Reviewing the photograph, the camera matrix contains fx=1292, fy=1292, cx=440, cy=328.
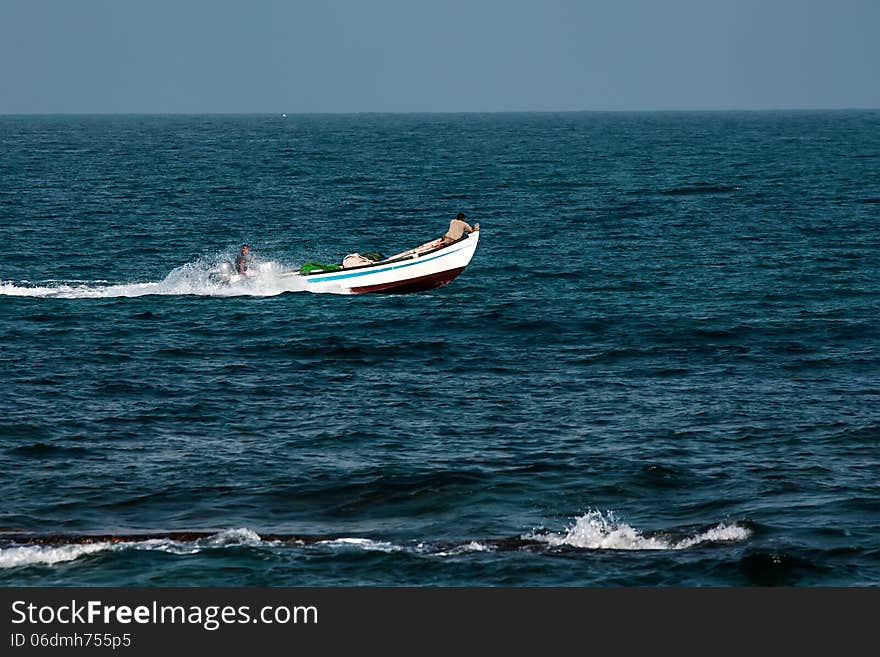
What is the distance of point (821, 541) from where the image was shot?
24156mm

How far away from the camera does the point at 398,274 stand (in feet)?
163

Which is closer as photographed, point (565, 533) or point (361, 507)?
point (565, 533)

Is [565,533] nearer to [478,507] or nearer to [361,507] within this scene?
[478,507]

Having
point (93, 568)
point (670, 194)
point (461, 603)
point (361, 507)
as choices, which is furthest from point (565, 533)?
point (670, 194)

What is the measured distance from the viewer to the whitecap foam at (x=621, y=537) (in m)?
24.2

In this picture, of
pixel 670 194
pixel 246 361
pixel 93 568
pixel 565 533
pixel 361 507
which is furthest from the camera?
pixel 670 194

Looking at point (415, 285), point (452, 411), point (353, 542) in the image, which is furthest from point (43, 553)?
point (415, 285)

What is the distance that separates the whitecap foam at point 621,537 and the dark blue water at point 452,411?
70 mm

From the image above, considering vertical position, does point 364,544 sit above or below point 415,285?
below

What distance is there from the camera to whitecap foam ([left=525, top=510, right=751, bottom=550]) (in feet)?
79.3

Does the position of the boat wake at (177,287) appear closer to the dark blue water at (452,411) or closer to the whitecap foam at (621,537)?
the dark blue water at (452,411)

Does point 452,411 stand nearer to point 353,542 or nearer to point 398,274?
point 353,542

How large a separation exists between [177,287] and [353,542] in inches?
1150

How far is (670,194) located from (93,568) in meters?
75.6
